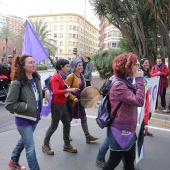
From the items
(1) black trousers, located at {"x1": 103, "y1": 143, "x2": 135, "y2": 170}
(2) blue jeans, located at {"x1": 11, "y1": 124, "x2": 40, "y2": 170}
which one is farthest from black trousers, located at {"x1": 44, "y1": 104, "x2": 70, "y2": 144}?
(1) black trousers, located at {"x1": 103, "y1": 143, "x2": 135, "y2": 170}

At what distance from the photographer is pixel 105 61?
18.2m

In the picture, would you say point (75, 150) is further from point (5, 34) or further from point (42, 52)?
point (5, 34)

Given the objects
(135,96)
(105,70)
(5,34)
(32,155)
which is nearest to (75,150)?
(32,155)

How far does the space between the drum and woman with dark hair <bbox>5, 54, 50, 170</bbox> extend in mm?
1342

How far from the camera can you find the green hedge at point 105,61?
18234 millimetres

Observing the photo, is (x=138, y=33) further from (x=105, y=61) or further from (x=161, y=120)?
(x=161, y=120)

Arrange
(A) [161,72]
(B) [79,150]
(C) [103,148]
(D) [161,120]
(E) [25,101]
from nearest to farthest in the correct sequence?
(E) [25,101], (C) [103,148], (B) [79,150], (D) [161,120], (A) [161,72]

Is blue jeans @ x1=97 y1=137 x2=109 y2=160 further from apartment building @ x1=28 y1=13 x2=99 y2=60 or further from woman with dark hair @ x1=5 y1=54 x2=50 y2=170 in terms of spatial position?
apartment building @ x1=28 y1=13 x2=99 y2=60

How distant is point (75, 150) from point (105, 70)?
1508cm

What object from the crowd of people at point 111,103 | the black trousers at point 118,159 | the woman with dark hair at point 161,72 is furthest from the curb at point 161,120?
the black trousers at point 118,159

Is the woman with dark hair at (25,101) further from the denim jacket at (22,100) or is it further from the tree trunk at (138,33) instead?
the tree trunk at (138,33)

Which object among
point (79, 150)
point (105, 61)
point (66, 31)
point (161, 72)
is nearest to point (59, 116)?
point (79, 150)

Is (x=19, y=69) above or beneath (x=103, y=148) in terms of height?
above

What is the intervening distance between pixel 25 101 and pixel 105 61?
615 inches
